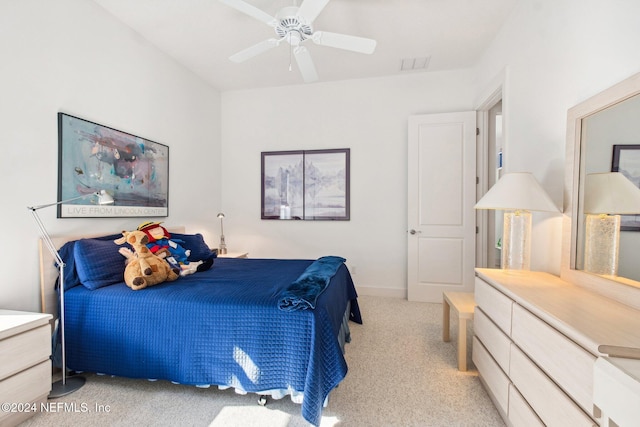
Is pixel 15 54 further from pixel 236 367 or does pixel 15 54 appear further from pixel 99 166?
pixel 236 367

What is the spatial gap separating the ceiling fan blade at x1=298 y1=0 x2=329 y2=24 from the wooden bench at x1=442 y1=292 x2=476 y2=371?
2264 millimetres

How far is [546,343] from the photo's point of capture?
111 cm

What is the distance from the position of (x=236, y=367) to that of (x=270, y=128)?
3232mm

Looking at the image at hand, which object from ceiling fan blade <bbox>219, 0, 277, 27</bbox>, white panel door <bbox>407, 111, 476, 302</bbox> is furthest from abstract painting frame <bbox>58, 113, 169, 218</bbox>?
white panel door <bbox>407, 111, 476, 302</bbox>

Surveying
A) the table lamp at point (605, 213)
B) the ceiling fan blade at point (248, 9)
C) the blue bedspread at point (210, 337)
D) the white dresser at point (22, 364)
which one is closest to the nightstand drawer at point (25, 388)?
the white dresser at point (22, 364)

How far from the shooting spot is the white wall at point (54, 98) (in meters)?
1.82

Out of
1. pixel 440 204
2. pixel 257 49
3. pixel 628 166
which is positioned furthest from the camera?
pixel 440 204

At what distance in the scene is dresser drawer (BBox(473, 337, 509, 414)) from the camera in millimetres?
1467

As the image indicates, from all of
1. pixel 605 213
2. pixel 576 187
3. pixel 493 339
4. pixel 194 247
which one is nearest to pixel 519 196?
pixel 576 187

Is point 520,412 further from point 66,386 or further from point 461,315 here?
point 66,386

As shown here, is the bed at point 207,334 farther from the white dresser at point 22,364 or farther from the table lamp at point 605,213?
Answer: the table lamp at point 605,213

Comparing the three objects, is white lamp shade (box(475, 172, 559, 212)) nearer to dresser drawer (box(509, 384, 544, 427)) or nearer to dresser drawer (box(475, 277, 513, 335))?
dresser drawer (box(475, 277, 513, 335))

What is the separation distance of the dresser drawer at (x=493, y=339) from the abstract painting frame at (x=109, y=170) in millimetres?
3011

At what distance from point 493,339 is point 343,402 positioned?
953 mm
